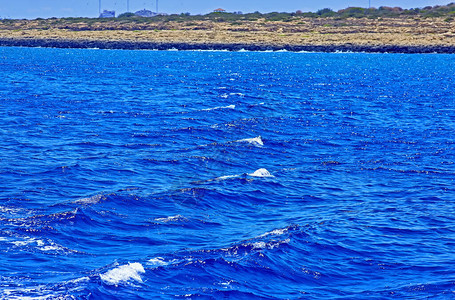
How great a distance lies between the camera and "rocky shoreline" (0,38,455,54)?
505 feet

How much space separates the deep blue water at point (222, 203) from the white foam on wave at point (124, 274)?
42 mm

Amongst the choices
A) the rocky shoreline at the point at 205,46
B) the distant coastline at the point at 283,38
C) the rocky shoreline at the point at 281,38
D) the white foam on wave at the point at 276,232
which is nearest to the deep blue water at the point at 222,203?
the white foam on wave at the point at 276,232

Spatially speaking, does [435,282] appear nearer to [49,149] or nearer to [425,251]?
[425,251]

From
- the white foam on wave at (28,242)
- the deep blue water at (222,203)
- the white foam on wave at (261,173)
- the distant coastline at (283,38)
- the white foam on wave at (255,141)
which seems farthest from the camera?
the distant coastline at (283,38)

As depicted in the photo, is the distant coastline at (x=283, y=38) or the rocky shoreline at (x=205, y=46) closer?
the rocky shoreline at (x=205, y=46)

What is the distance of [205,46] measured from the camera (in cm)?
16738

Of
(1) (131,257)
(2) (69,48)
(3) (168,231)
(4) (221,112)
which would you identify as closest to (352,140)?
(4) (221,112)

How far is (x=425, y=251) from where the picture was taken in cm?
1580

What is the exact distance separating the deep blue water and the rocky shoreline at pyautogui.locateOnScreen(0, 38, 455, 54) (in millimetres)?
118179

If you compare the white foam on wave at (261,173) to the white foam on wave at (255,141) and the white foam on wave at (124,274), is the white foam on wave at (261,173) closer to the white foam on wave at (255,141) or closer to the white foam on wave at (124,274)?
the white foam on wave at (255,141)

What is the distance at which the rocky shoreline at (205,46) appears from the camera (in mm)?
153875

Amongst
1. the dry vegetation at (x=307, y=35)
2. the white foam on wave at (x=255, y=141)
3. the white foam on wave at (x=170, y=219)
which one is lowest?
the white foam on wave at (x=170, y=219)

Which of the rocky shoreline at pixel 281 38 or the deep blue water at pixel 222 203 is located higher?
the rocky shoreline at pixel 281 38

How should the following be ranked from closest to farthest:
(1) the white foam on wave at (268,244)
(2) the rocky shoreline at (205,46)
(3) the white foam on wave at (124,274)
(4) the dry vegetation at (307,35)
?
(3) the white foam on wave at (124,274), (1) the white foam on wave at (268,244), (2) the rocky shoreline at (205,46), (4) the dry vegetation at (307,35)
